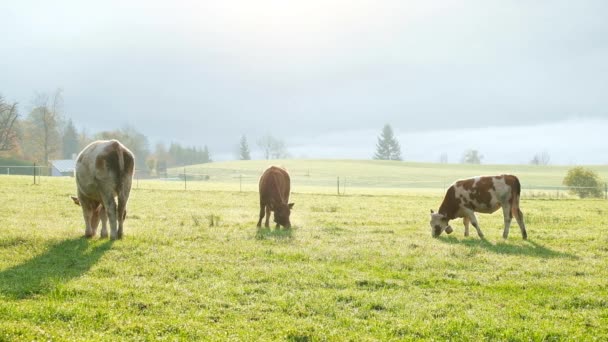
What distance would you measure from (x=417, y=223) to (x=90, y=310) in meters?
14.4

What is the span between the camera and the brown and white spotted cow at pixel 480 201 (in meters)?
15.2

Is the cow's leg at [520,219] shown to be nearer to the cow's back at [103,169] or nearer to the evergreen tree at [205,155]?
the cow's back at [103,169]

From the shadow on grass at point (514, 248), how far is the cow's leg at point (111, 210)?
9.01m

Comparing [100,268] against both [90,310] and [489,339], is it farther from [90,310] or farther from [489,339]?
[489,339]

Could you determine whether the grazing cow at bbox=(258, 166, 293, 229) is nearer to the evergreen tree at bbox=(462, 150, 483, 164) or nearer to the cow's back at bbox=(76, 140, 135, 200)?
the cow's back at bbox=(76, 140, 135, 200)

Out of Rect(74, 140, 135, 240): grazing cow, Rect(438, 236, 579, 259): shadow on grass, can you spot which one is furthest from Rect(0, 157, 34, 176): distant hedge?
Rect(438, 236, 579, 259): shadow on grass

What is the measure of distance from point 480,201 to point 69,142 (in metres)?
121

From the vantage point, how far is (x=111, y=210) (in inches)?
487

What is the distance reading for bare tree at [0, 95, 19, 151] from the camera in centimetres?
7019

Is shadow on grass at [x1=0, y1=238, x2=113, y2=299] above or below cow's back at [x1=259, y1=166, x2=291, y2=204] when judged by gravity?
below

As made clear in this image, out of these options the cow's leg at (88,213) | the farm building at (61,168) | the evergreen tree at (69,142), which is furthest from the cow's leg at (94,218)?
the evergreen tree at (69,142)

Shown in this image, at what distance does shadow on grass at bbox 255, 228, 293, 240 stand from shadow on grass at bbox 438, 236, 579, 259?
15.0 ft

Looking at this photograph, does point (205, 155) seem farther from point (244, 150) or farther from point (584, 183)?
point (584, 183)

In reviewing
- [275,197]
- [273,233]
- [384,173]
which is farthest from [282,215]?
[384,173]
